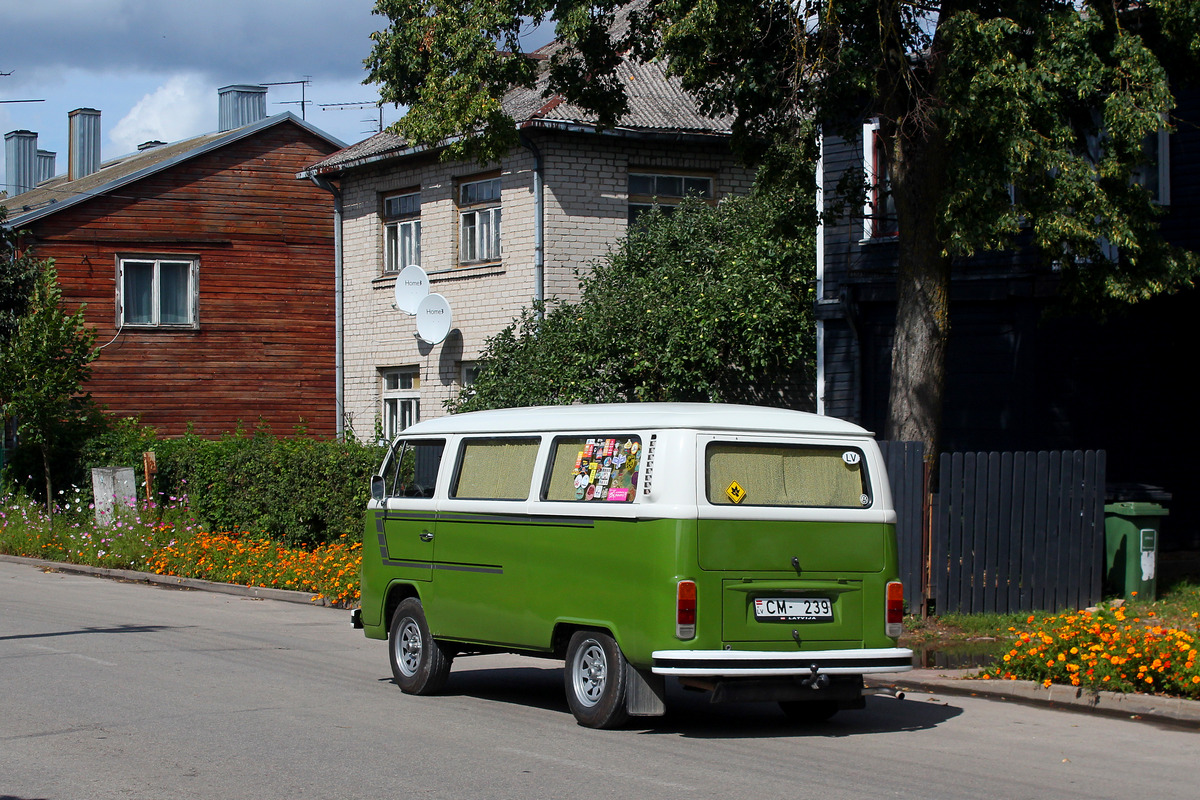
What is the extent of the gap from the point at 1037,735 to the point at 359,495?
12.2 metres

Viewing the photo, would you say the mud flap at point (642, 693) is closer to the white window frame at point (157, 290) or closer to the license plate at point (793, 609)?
the license plate at point (793, 609)

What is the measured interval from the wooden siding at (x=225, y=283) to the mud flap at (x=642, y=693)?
23.8m

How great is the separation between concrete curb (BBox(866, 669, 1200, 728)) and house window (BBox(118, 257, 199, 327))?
78.2ft

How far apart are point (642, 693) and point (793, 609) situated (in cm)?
105

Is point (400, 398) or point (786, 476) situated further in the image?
point (400, 398)

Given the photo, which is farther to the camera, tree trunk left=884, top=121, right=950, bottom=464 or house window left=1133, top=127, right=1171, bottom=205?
house window left=1133, top=127, right=1171, bottom=205

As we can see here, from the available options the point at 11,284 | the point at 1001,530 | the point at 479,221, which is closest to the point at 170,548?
the point at 479,221

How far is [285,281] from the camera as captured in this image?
32906 millimetres

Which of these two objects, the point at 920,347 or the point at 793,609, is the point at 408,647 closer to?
the point at 793,609

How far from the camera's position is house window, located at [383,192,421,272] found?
27375 mm

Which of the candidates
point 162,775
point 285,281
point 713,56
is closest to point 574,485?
point 162,775

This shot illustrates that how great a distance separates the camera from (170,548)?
20.8m

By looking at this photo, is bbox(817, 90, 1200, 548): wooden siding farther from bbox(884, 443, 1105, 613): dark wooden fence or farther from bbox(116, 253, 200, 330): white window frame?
bbox(116, 253, 200, 330): white window frame

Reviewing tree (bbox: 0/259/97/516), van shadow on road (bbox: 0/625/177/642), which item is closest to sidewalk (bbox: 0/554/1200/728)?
van shadow on road (bbox: 0/625/177/642)
